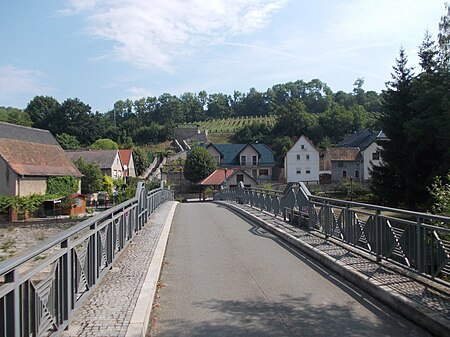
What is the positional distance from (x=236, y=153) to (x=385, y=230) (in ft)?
251

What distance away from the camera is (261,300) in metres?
6.60

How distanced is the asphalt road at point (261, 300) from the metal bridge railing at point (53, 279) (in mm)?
1071

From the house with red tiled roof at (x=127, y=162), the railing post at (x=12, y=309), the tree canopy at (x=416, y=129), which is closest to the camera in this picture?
the railing post at (x=12, y=309)

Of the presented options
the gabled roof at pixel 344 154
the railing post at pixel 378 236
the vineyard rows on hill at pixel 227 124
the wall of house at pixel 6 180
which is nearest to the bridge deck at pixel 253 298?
the railing post at pixel 378 236

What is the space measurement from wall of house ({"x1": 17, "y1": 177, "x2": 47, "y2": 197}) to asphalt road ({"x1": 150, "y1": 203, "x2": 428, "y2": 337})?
135 feet

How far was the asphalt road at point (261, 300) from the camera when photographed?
5359 mm

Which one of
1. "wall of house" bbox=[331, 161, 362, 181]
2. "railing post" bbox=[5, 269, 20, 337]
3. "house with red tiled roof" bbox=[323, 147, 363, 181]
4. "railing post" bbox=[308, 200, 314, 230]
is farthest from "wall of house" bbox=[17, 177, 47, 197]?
"wall of house" bbox=[331, 161, 362, 181]

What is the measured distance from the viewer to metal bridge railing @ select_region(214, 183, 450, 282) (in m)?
6.34

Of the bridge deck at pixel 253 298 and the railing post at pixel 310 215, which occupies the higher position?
the railing post at pixel 310 215

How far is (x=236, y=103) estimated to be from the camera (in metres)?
172

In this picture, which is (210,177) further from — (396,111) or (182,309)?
(182,309)

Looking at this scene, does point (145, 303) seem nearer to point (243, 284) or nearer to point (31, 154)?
point (243, 284)

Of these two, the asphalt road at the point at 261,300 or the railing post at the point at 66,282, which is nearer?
the railing post at the point at 66,282

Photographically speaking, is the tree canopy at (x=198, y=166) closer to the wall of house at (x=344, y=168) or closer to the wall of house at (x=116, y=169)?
the wall of house at (x=116, y=169)
